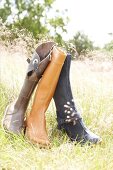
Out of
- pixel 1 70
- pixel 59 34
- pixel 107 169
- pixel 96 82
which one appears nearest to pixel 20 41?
Answer: pixel 1 70

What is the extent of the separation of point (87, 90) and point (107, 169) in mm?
2124

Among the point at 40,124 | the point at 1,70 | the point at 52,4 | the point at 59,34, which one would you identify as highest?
the point at 52,4

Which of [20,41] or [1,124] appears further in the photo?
[20,41]

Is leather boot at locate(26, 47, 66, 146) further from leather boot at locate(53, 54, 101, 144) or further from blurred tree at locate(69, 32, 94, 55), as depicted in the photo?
blurred tree at locate(69, 32, 94, 55)

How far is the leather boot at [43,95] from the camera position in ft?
11.1

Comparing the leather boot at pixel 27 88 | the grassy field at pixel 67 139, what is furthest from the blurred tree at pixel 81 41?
the leather boot at pixel 27 88

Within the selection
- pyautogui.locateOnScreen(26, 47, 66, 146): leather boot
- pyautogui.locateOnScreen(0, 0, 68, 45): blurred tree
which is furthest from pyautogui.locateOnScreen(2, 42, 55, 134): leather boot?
pyautogui.locateOnScreen(0, 0, 68, 45): blurred tree

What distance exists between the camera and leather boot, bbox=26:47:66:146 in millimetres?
3390

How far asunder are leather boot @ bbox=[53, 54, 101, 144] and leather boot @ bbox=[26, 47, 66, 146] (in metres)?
0.07

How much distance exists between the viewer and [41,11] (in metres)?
18.5

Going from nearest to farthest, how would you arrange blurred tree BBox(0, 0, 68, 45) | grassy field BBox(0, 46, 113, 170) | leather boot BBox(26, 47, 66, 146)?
grassy field BBox(0, 46, 113, 170) → leather boot BBox(26, 47, 66, 146) → blurred tree BBox(0, 0, 68, 45)

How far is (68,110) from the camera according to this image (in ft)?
11.5

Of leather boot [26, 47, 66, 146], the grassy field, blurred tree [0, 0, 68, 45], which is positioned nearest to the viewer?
the grassy field

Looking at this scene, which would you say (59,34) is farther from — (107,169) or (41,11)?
(107,169)
